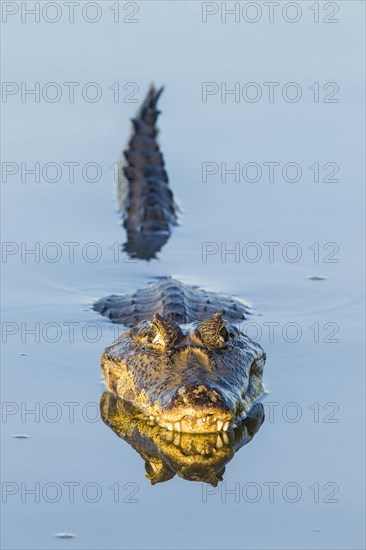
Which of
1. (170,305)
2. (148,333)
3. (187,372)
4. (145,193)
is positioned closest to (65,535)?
(187,372)

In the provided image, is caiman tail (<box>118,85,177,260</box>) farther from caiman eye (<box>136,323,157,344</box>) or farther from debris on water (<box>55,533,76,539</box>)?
debris on water (<box>55,533,76,539</box>)

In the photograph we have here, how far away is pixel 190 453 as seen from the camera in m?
10.5

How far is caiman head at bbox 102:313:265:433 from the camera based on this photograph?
419 inches

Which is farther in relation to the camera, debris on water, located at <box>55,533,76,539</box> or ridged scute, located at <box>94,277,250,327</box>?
ridged scute, located at <box>94,277,250,327</box>

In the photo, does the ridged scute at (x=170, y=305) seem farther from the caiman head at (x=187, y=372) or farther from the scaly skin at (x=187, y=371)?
the caiman head at (x=187, y=372)

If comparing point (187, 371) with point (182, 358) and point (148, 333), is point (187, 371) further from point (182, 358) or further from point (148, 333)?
point (148, 333)

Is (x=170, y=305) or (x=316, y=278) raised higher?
(x=316, y=278)

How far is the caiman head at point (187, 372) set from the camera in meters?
10.6

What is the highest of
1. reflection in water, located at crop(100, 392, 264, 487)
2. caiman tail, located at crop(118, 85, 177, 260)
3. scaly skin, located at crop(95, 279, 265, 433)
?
caiman tail, located at crop(118, 85, 177, 260)

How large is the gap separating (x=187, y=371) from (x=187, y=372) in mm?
17

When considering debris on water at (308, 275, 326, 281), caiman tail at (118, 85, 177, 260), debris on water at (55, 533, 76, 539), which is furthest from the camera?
caiman tail at (118, 85, 177, 260)

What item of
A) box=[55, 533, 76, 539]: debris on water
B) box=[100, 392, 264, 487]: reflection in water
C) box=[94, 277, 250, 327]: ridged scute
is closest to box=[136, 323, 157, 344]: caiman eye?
box=[100, 392, 264, 487]: reflection in water

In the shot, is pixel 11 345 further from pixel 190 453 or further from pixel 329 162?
pixel 329 162

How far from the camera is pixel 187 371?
1102cm
